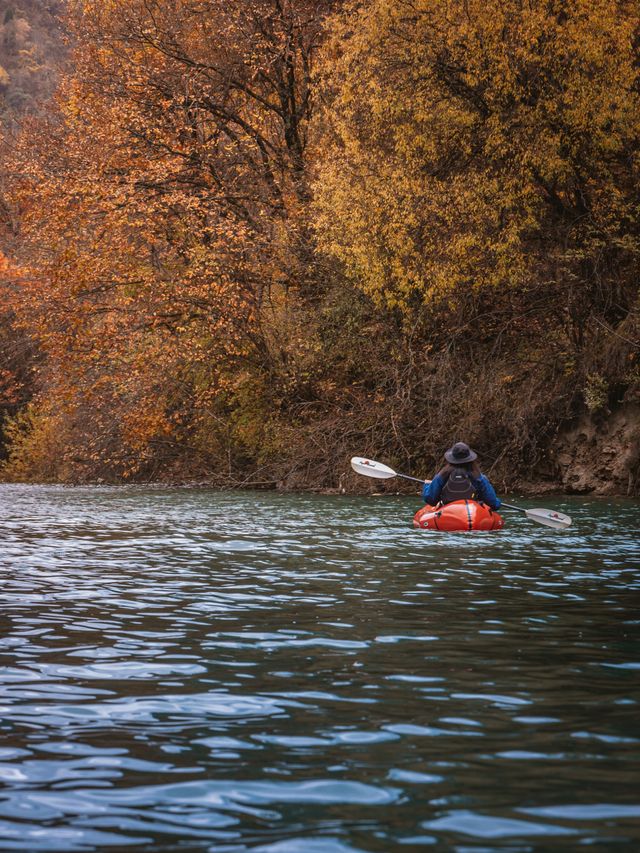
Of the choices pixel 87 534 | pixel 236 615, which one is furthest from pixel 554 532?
pixel 236 615

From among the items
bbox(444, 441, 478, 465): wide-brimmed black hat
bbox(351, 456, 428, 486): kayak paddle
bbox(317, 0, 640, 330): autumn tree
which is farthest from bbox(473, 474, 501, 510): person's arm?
bbox(317, 0, 640, 330): autumn tree

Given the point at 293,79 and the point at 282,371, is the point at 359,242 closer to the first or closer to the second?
the point at 282,371

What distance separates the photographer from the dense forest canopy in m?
22.4

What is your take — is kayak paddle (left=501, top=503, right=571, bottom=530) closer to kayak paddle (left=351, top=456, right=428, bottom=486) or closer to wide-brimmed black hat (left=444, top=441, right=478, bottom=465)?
wide-brimmed black hat (left=444, top=441, right=478, bottom=465)

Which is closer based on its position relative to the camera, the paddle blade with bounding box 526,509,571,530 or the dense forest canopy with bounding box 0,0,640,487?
the paddle blade with bounding box 526,509,571,530

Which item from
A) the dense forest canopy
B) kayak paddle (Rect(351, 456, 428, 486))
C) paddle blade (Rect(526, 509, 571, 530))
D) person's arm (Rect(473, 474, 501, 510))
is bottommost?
paddle blade (Rect(526, 509, 571, 530))

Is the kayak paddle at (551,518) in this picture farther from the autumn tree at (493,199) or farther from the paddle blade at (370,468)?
the autumn tree at (493,199)

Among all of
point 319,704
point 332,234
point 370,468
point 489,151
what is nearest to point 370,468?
point 370,468

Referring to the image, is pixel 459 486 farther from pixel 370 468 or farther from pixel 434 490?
pixel 370 468

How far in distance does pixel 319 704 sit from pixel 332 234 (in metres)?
19.0

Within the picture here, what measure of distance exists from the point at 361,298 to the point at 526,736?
21281 mm

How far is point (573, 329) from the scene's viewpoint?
24.2m

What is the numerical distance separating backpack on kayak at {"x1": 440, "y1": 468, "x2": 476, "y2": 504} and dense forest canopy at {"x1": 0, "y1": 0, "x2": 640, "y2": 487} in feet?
25.9

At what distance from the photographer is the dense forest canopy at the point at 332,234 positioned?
73.4ft
